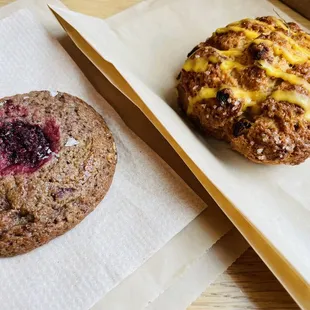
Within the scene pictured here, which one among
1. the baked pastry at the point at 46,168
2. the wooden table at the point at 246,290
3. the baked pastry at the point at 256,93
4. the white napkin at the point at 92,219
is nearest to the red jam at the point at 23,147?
the baked pastry at the point at 46,168

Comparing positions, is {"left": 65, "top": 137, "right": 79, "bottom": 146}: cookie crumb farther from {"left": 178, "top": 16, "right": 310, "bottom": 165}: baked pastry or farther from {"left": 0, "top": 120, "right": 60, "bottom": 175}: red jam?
{"left": 178, "top": 16, "right": 310, "bottom": 165}: baked pastry

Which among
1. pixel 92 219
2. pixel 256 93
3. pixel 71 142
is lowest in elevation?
pixel 92 219

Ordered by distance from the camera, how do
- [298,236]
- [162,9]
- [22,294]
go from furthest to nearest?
[162,9], [298,236], [22,294]

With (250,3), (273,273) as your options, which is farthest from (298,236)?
(250,3)

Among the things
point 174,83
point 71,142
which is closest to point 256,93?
point 174,83

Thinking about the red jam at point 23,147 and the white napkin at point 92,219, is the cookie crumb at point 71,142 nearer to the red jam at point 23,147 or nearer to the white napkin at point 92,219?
the red jam at point 23,147

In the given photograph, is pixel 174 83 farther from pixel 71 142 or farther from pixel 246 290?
pixel 246 290

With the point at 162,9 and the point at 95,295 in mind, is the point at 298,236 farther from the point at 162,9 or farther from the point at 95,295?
the point at 162,9

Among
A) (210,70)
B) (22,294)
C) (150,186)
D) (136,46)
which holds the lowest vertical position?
(22,294)
